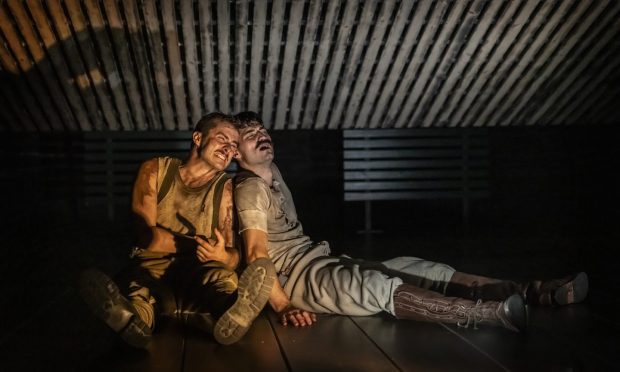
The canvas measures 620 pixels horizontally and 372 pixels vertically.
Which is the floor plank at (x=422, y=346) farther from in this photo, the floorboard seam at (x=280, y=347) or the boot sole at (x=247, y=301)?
the boot sole at (x=247, y=301)

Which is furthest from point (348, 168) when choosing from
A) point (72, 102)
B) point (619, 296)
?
point (619, 296)

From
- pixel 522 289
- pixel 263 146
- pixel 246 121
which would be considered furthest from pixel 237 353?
pixel 522 289

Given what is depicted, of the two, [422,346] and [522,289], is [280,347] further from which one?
[522,289]

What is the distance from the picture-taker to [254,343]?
2.47m

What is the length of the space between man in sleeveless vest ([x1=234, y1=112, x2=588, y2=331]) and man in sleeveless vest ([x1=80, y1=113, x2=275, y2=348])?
11cm

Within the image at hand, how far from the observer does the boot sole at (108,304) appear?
221 cm

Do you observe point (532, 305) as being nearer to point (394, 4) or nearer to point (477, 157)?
point (394, 4)

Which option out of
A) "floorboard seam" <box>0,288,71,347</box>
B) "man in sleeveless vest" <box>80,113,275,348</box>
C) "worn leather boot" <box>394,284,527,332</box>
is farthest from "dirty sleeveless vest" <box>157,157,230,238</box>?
"worn leather boot" <box>394,284,527,332</box>

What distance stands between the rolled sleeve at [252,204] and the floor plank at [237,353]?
40 cm

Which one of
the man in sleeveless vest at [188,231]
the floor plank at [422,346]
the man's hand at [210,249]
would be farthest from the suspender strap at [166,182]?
the floor plank at [422,346]

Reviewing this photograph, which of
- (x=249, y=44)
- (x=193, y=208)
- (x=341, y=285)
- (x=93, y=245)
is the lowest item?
(x=93, y=245)

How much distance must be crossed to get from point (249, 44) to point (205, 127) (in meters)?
2.67

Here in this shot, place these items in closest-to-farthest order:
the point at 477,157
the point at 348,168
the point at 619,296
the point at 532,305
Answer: the point at 532,305 → the point at 619,296 → the point at 348,168 → the point at 477,157

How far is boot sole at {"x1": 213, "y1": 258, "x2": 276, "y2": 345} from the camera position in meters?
2.30
